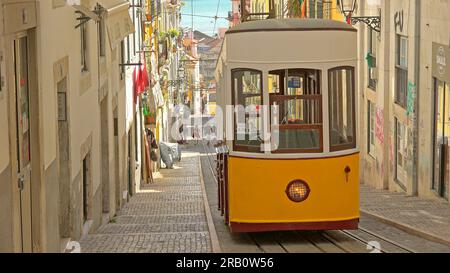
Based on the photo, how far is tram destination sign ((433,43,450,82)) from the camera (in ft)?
59.2

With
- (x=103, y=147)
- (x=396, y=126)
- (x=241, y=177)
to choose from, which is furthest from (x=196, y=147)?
(x=241, y=177)

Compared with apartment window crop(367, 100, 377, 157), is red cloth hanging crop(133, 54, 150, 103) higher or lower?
higher

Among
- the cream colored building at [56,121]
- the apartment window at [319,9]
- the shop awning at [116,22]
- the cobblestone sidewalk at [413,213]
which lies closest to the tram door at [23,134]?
the cream colored building at [56,121]

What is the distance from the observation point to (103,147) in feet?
63.6

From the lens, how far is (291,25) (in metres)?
11.9

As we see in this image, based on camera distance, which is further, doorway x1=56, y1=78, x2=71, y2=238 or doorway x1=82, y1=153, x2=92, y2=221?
doorway x1=82, y1=153, x2=92, y2=221

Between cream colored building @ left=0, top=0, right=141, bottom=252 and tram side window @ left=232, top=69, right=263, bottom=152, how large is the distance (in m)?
2.35

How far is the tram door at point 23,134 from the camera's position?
9453 mm

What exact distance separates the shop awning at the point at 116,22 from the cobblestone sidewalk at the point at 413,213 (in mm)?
5877

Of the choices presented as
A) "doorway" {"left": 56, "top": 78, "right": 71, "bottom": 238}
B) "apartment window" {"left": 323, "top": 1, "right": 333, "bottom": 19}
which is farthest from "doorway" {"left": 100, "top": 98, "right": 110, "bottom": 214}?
"apartment window" {"left": 323, "top": 1, "right": 333, "bottom": 19}

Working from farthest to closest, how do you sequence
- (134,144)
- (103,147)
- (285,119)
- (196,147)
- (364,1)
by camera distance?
(196,147) < (134,144) < (364,1) < (103,147) < (285,119)

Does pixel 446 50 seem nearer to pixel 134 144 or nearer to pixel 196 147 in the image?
pixel 134 144

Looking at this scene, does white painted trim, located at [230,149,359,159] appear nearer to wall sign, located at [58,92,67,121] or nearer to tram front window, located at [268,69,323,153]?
tram front window, located at [268,69,323,153]
